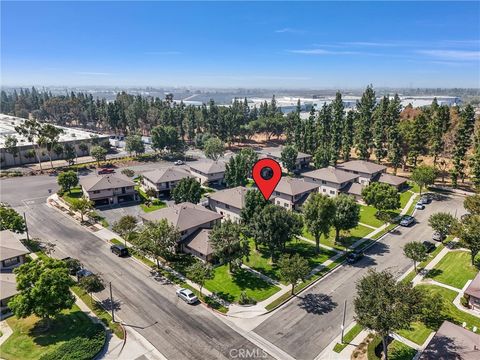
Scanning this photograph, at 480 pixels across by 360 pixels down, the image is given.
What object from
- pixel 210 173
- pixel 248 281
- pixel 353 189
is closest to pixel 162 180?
pixel 210 173

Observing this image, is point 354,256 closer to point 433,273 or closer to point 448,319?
point 433,273

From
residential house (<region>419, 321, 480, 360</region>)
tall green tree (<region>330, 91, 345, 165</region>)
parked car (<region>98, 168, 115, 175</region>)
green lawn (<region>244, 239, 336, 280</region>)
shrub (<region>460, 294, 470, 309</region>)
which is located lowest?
green lawn (<region>244, 239, 336, 280</region>)

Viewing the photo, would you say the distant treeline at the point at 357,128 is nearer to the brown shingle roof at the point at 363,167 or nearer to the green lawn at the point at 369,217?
the brown shingle roof at the point at 363,167

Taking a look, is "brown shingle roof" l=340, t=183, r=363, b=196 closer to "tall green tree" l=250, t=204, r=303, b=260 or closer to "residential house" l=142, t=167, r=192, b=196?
"tall green tree" l=250, t=204, r=303, b=260

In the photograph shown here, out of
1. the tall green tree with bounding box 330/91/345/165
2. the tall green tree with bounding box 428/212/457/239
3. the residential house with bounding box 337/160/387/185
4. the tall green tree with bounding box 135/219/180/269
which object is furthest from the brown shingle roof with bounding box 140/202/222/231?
the tall green tree with bounding box 330/91/345/165

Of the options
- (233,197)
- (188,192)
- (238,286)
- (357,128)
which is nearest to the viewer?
(238,286)

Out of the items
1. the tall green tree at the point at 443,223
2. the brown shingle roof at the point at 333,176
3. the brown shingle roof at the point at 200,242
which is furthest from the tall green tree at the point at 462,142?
the brown shingle roof at the point at 200,242
